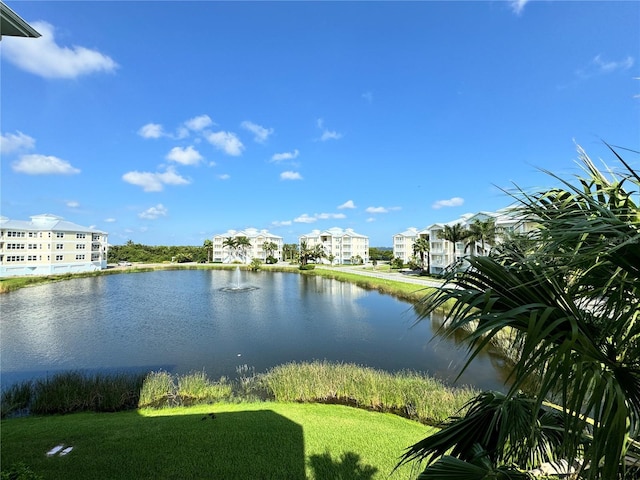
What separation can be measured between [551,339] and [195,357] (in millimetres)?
15206

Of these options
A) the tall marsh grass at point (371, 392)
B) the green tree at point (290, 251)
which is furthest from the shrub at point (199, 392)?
the green tree at point (290, 251)

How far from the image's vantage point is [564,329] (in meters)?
1.73

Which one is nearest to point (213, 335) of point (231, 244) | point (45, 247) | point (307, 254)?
point (45, 247)

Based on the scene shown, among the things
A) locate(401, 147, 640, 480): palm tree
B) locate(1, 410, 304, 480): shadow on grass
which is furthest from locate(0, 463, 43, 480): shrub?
locate(401, 147, 640, 480): palm tree

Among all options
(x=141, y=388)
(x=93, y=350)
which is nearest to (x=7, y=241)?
(x=93, y=350)

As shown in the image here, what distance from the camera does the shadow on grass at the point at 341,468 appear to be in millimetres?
5172

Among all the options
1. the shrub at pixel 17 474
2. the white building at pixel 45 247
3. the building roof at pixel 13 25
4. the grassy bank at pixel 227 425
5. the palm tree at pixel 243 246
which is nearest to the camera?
the shrub at pixel 17 474

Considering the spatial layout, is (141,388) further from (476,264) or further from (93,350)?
(476,264)

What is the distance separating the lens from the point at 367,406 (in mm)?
9180

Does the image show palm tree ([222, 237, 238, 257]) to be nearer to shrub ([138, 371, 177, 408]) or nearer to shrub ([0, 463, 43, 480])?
shrub ([138, 371, 177, 408])

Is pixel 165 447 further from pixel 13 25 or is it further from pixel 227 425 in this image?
pixel 13 25

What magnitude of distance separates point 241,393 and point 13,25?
394 inches

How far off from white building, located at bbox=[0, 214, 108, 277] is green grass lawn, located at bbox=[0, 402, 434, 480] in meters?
49.3

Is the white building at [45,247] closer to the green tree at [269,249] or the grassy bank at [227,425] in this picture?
the green tree at [269,249]
